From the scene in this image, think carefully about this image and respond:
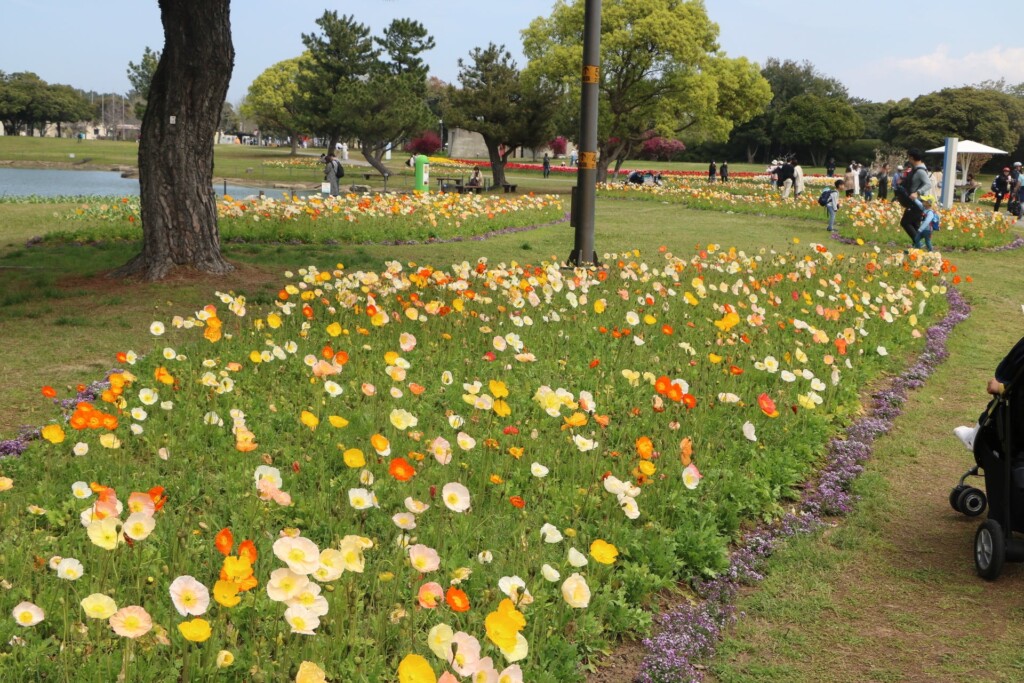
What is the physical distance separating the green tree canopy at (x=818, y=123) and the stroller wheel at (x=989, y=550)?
231ft

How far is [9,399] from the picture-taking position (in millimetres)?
5746

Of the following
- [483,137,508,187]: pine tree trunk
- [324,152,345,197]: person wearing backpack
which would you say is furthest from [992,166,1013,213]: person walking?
[324,152,345,197]: person wearing backpack

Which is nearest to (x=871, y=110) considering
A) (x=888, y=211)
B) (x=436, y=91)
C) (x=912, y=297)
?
(x=436, y=91)

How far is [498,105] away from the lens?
31.6 metres

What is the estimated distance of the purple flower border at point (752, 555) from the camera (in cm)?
326

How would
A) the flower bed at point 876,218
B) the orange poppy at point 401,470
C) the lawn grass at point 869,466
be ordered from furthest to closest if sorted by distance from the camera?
the flower bed at point 876,218 → the lawn grass at point 869,466 → the orange poppy at point 401,470

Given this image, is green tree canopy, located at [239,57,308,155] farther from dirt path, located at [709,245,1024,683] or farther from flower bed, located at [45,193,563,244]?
dirt path, located at [709,245,1024,683]

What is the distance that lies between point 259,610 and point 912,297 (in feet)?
25.9

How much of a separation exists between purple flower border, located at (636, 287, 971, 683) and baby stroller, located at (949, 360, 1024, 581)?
746 millimetres

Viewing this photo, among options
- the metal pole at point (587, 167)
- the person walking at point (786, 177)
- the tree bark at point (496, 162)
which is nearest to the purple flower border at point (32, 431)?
the metal pole at point (587, 167)

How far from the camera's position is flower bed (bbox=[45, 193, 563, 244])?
48.1 feet

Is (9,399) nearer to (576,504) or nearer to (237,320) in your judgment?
(237,320)

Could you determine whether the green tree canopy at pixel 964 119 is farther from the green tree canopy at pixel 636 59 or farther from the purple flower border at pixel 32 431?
the purple flower border at pixel 32 431

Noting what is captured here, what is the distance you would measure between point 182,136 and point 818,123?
220 feet
